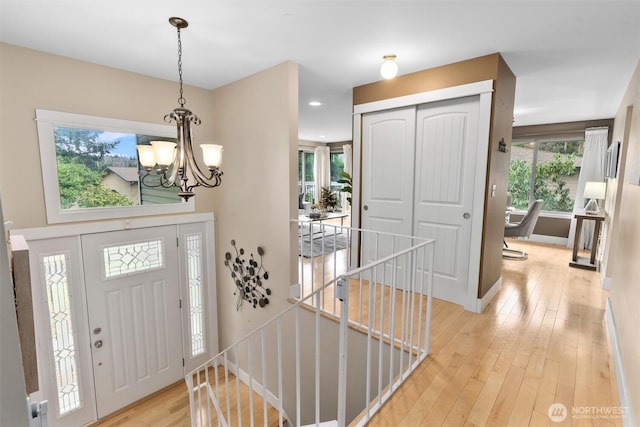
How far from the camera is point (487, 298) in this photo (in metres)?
3.02

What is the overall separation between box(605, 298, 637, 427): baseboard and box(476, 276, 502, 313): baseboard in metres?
0.90

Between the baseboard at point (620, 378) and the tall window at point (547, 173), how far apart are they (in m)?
4.09

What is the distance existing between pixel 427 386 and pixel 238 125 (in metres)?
3.02

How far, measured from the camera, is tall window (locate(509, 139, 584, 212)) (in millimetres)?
5719

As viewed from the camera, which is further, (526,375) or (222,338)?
(222,338)

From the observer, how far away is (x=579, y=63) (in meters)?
2.76

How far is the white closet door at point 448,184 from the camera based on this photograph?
9.25 ft

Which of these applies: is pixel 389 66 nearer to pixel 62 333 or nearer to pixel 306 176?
pixel 62 333

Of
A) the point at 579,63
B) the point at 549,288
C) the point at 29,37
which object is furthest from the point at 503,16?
the point at 29,37

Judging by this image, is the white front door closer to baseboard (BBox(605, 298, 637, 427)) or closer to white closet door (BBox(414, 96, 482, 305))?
white closet door (BBox(414, 96, 482, 305))

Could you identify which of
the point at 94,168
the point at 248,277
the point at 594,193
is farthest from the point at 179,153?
the point at 594,193

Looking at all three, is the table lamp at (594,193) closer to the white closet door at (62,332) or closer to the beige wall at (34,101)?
the beige wall at (34,101)

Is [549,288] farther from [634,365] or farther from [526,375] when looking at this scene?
[634,365]

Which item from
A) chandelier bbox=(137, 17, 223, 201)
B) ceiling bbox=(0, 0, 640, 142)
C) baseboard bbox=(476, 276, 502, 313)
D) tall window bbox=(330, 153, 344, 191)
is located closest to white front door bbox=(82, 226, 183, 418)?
chandelier bbox=(137, 17, 223, 201)
